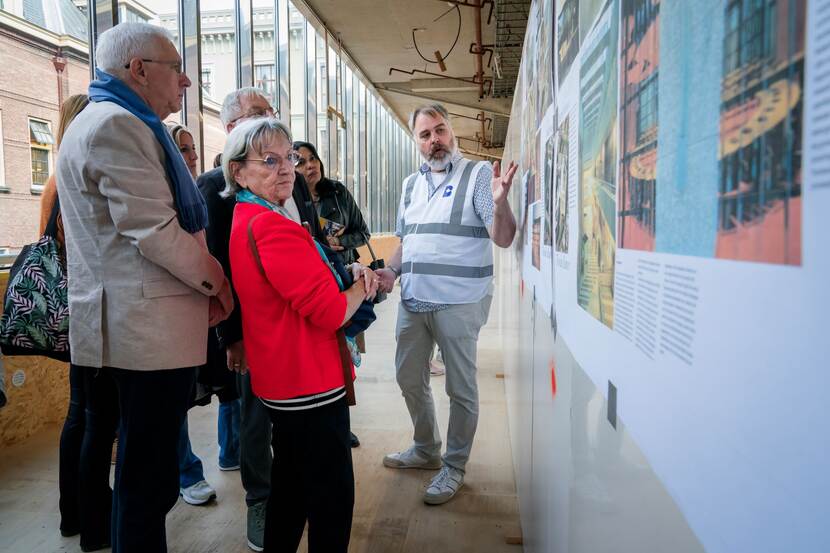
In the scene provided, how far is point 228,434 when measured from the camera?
2.71 m

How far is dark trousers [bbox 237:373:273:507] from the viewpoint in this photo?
2.07 meters

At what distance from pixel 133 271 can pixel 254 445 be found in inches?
35.8

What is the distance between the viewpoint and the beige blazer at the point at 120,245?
4.57ft

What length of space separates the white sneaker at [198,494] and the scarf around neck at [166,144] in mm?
1361

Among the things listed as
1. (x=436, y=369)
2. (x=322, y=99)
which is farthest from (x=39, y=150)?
(x=322, y=99)

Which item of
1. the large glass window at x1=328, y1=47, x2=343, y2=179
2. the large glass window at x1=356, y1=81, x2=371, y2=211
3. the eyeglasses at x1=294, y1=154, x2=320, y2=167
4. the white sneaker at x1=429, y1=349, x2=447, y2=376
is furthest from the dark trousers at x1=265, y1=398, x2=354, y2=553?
the large glass window at x1=356, y1=81, x2=371, y2=211

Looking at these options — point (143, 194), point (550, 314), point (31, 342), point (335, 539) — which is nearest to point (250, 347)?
point (143, 194)

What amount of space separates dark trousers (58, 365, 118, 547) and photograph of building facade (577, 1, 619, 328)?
1.54 meters

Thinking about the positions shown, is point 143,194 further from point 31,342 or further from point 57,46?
point 57,46

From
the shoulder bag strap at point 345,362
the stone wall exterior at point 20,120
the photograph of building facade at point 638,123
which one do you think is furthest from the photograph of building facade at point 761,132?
the stone wall exterior at point 20,120

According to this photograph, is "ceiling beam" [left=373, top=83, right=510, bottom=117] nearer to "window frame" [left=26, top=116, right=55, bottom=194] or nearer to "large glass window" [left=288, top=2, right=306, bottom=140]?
"large glass window" [left=288, top=2, right=306, bottom=140]

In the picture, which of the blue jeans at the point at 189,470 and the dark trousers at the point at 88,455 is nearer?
the dark trousers at the point at 88,455

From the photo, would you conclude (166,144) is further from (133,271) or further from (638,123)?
(638,123)

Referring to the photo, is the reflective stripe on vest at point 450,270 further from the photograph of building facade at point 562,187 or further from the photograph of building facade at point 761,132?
→ the photograph of building facade at point 761,132
